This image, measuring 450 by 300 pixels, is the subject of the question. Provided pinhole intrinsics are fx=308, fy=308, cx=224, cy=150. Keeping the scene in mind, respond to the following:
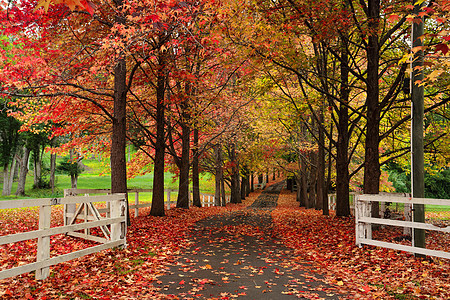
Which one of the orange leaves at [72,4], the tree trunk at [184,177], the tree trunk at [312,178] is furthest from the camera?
the tree trunk at [312,178]

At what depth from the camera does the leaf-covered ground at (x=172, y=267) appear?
16.7 ft

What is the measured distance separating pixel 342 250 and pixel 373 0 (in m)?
7.32

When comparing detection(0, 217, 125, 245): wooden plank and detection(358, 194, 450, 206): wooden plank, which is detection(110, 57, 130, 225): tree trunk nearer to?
detection(0, 217, 125, 245): wooden plank

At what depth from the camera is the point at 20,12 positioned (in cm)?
884

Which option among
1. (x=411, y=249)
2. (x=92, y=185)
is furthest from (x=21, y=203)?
(x=92, y=185)

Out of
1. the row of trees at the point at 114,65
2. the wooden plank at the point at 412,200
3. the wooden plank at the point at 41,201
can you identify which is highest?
the row of trees at the point at 114,65

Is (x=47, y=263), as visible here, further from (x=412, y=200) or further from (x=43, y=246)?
(x=412, y=200)

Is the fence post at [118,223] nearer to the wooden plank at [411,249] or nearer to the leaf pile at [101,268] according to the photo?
the leaf pile at [101,268]

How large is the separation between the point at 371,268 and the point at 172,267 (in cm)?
428

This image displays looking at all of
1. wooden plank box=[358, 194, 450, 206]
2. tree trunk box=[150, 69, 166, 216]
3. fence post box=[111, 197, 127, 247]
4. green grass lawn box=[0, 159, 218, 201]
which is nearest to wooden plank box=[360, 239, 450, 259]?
wooden plank box=[358, 194, 450, 206]

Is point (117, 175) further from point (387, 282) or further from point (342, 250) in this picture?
point (387, 282)

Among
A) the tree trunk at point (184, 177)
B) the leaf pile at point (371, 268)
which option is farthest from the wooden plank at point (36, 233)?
the tree trunk at point (184, 177)

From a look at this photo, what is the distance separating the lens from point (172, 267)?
265 inches

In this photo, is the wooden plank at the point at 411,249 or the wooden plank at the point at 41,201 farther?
the wooden plank at the point at 411,249
